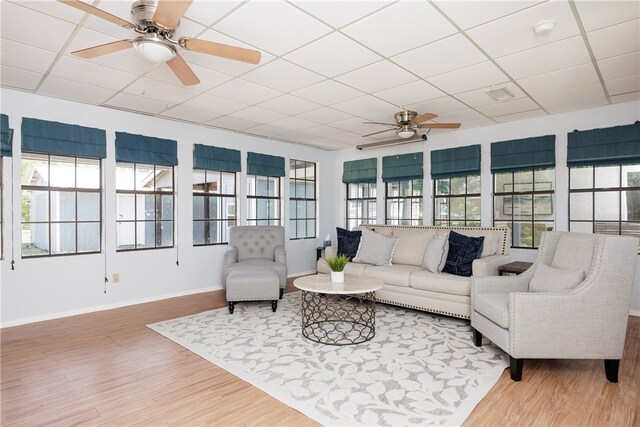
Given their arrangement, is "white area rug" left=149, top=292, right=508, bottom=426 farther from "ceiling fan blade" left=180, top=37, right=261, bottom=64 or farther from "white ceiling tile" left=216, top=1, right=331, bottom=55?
"white ceiling tile" left=216, top=1, right=331, bottom=55

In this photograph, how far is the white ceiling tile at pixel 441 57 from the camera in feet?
9.41

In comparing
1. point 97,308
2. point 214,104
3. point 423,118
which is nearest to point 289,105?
point 214,104

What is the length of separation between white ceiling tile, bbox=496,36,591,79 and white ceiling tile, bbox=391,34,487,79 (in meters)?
0.31

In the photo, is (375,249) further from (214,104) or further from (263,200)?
(214,104)

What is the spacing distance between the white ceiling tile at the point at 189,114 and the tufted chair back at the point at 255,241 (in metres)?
1.70

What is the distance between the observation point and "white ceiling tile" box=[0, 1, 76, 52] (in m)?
2.44

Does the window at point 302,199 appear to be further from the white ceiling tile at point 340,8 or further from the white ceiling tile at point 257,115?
the white ceiling tile at point 340,8

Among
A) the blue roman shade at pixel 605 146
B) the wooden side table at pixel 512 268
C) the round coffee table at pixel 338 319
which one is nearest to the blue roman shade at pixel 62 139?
the round coffee table at pixel 338 319

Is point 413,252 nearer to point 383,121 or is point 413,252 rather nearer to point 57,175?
point 383,121

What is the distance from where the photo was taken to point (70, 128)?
4340 millimetres

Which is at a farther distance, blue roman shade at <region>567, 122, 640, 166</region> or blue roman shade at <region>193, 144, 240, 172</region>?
blue roman shade at <region>193, 144, 240, 172</region>

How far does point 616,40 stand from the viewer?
2.79 m

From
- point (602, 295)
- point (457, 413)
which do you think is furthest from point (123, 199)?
point (602, 295)

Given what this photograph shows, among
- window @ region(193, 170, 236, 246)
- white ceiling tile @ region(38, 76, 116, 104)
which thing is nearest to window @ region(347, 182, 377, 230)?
window @ region(193, 170, 236, 246)
